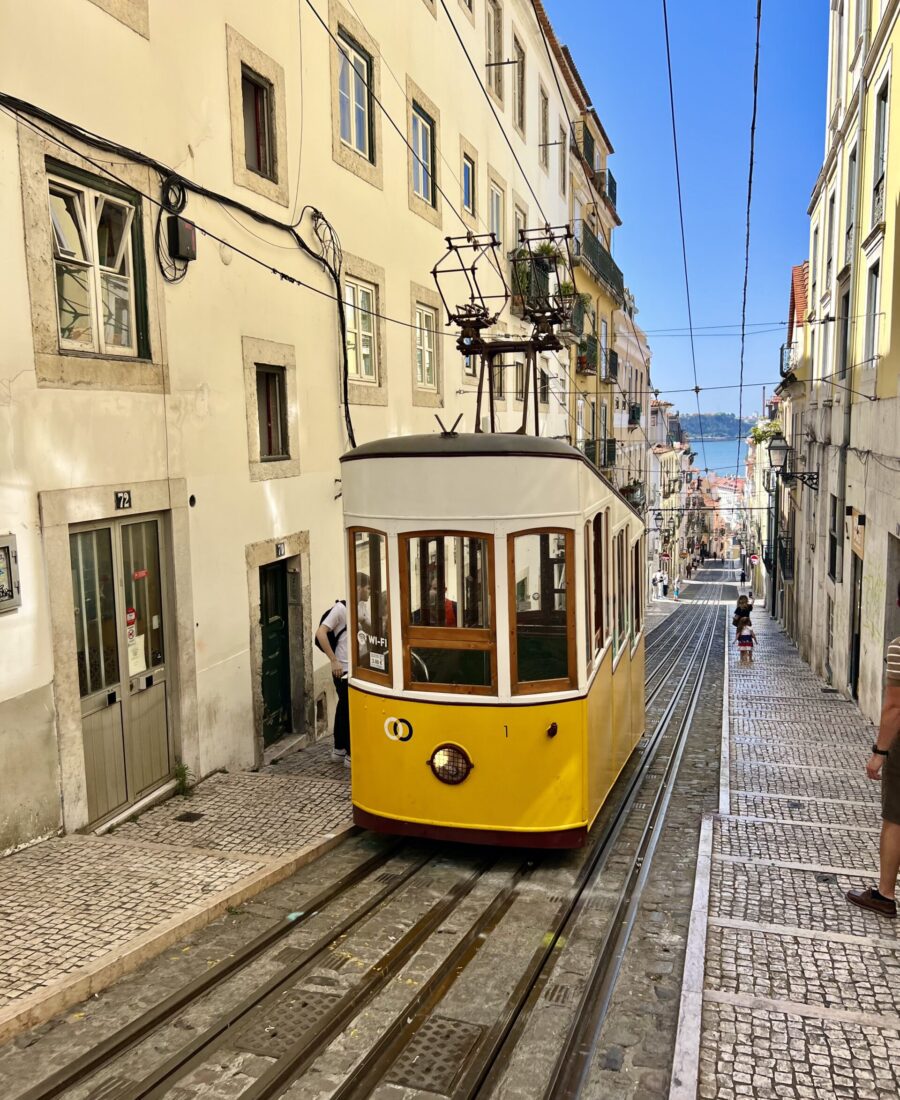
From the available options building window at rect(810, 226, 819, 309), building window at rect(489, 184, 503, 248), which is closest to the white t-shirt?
building window at rect(489, 184, 503, 248)

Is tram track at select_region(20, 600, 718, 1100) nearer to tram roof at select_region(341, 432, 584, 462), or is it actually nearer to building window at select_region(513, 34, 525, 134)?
tram roof at select_region(341, 432, 584, 462)

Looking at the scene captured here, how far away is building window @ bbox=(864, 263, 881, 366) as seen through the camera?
1271 cm

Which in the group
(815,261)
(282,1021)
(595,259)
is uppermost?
(595,259)

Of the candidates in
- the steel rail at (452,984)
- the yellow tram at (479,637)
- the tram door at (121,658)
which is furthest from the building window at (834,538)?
the tram door at (121,658)

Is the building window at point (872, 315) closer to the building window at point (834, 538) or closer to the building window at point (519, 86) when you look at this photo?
the building window at point (834, 538)

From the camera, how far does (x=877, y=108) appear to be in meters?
13.0

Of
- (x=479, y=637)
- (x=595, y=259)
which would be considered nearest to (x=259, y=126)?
(x=479, y=637)

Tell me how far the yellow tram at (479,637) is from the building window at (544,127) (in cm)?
1871

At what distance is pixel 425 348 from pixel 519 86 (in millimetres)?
9479

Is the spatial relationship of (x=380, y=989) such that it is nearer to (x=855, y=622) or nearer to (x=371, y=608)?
(x=371, y=608)

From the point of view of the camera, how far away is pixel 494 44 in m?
17.7

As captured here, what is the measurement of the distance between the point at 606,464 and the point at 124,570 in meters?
23.7

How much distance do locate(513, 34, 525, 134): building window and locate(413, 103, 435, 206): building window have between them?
6.25m

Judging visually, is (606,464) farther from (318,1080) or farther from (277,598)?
(318,1080)
